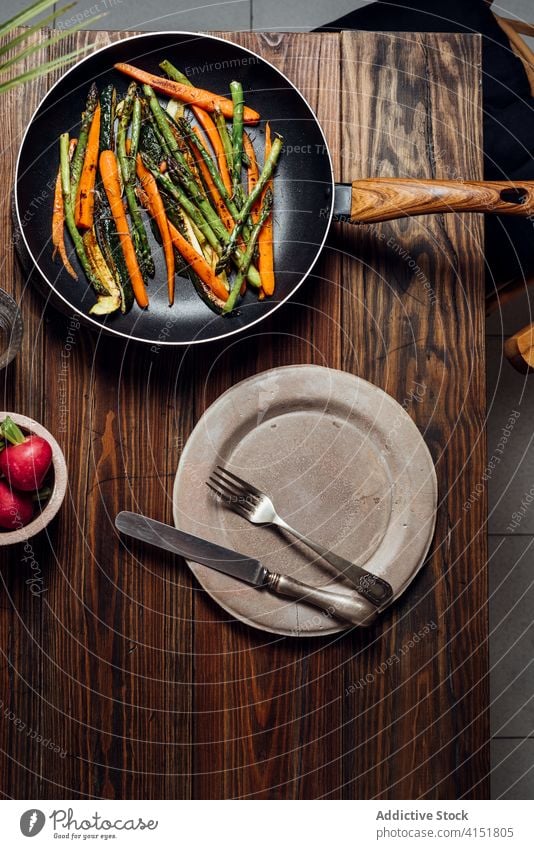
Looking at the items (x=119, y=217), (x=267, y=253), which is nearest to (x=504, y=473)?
(x=267, y=253)

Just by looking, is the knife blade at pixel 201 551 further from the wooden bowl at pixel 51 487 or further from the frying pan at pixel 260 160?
the frying pan at pixel 260 160

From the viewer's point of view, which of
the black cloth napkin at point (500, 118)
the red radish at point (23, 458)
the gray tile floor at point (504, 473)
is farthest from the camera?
the gray tile floor at point (504, 473)

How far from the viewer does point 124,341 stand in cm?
78

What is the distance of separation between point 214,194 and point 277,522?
34 centimetres

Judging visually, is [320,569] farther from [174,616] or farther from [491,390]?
[491,390]

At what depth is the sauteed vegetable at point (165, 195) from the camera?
74 centimetres

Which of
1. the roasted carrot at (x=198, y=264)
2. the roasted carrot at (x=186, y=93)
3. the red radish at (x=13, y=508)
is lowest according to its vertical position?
the red radish at (x=13, y=508)

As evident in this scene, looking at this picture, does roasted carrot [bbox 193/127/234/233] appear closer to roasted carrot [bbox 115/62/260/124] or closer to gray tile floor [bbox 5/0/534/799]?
roasted carrot [bbox 115/62/260/124]

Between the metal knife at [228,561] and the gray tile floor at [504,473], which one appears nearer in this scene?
the metal knife at [228,561]

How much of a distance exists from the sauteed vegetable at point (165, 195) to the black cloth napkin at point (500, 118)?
0.94ft

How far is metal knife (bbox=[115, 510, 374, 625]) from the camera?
0.75 meters

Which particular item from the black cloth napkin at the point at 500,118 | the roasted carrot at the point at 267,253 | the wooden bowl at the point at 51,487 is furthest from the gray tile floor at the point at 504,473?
the wooden bowl at the point at 51,487

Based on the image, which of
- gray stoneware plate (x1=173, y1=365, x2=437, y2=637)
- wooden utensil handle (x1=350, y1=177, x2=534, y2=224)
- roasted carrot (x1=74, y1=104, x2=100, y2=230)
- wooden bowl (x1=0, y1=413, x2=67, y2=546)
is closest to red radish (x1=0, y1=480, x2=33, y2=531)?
wooden bowl (x1=0, y1=413, x2=67, y2=546)

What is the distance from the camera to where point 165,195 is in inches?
29.8
